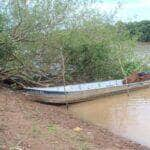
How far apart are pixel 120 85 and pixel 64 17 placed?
3261 mm

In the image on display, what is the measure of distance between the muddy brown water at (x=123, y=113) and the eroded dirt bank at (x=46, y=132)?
637 millimetres

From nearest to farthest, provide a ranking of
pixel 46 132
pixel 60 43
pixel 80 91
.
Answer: pixel 46 132 → pixel 80 91 → pixel 60 43

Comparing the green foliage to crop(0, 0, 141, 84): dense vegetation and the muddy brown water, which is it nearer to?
crop(0, 0, 141, 84): dense vegetation

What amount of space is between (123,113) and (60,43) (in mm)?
3280

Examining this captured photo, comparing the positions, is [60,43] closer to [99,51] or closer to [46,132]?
[99,51]

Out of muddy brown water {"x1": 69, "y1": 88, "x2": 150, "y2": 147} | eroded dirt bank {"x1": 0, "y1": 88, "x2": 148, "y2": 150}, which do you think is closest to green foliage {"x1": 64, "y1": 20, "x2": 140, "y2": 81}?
muddy brown water {"x1": 69, "y1": 88, "x2": 150, "y2": 147}

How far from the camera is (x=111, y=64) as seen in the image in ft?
52.0

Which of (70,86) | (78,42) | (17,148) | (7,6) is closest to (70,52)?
(78,42)

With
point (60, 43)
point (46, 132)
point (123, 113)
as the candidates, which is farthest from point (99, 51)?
point (46, 132)

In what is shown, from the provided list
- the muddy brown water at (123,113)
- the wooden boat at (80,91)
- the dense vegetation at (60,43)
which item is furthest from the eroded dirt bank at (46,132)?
the dense vegetation at (60,43)

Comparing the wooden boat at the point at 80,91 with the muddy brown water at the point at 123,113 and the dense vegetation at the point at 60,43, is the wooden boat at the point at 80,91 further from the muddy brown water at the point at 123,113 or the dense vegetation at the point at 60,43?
the dense vegetation at the point at 60,43

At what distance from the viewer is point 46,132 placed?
802 centimetres

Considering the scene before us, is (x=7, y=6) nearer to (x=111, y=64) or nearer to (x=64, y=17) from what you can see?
(x=64, y=17)

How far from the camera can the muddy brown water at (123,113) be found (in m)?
10.2
